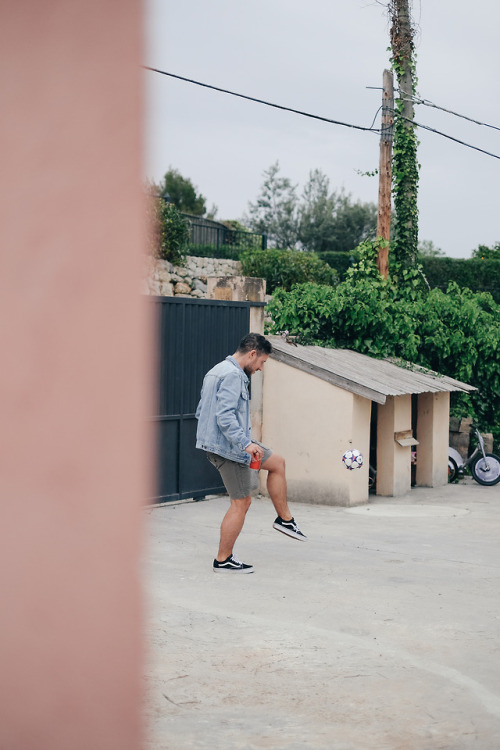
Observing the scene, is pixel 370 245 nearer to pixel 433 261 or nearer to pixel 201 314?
pixel 201 314

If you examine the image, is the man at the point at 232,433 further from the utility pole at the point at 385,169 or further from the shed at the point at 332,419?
the utility pole at the point at 385,169

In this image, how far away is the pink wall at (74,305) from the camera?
4.80ft

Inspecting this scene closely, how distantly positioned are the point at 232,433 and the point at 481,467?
7.27 meters

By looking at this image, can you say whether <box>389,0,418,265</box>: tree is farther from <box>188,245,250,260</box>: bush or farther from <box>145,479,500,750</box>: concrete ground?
<box>188,245,250,260</box>: bush

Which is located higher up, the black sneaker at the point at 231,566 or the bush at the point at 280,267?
the bush at the point at 280,267

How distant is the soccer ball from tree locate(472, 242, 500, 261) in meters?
19.8

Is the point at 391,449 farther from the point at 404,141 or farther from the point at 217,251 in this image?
the point at 217,251

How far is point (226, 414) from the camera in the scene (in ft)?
21.8

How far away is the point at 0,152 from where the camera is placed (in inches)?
59.1

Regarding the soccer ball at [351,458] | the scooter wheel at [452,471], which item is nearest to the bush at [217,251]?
the scooter wheel at [452,471]

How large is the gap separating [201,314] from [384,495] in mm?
3261

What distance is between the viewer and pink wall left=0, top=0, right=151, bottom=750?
1.46 meters

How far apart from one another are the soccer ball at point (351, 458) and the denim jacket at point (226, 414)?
3383mm

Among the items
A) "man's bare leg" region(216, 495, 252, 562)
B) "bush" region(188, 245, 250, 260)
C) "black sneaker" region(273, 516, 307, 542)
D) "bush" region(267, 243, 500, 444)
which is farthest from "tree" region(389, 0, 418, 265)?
"man's bare leg" region(216, 495, 252, 562)
